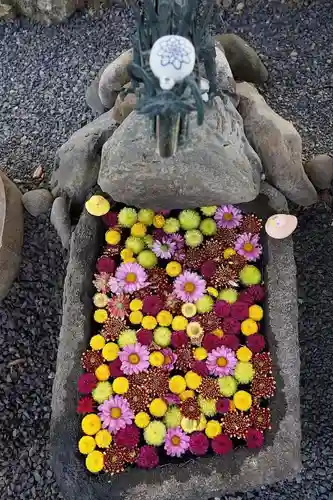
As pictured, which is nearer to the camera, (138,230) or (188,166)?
(188,166)

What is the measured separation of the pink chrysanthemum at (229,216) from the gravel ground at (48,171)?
413 mm

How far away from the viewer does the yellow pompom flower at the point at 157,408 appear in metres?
2.22

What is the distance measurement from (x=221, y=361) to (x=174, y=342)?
20cm

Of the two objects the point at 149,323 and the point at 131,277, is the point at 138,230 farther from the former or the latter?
the point at 149,323

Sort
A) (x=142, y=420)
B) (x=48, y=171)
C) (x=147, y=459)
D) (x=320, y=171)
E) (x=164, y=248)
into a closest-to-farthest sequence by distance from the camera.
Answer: (x=147, y=459) → (x=142, y=420) → (x=164, y=248) → (x=320, y=171) → (x=48, y=171)

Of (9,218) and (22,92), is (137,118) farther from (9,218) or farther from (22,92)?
(22,92)

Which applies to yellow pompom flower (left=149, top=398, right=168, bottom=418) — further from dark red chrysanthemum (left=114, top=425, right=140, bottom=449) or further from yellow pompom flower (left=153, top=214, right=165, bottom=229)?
yellow pompom flower (left=153, top=214, right=165, bottom=229)

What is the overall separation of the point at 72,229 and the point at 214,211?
24.3 inches

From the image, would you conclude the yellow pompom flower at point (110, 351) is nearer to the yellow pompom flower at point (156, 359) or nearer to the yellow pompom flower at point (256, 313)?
the yellow pompom flower at point (156, 359)

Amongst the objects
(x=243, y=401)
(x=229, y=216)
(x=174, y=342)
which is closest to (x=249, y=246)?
(x=229, y=216)

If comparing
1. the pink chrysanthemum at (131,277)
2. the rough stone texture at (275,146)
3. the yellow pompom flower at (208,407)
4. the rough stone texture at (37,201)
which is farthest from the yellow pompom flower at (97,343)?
the rough stone texture at (275,146)

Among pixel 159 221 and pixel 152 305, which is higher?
pixel 159 221

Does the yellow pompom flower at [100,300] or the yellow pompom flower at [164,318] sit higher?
the yellow pompom flower at [100,300]

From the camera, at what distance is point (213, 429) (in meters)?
2.18
